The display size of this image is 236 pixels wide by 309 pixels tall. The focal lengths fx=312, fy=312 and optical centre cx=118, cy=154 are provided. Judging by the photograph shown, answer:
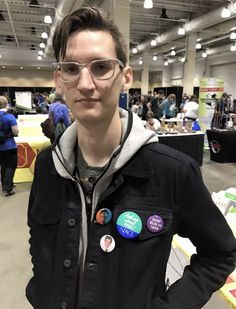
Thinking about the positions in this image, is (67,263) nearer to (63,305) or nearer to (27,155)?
(63,305)

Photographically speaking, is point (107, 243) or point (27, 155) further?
point (27, 155)

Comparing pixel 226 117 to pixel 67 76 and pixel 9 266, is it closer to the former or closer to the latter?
pixel 9 266

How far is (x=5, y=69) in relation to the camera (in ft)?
63.1

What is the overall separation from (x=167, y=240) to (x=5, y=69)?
67.0 ft

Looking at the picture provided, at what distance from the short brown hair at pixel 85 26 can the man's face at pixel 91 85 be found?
0.02m

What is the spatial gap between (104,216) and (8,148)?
13.8 feet

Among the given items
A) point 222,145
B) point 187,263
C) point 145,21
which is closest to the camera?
point 187,263

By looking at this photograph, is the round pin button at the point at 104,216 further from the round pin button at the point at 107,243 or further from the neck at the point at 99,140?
the neck at the point at 99,140

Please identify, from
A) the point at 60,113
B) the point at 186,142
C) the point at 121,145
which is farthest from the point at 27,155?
the point at 121,145

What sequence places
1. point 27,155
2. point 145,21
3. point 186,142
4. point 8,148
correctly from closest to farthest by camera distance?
point 8,148, point 27,155, point 186,142, point 145,21

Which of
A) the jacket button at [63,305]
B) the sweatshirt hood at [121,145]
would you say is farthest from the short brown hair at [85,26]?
the jacket button at [63,305]

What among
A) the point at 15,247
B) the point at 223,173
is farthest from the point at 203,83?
the point at 15,247

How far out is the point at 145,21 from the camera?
1120 centimetres

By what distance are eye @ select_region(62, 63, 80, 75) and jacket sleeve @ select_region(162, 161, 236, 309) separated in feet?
1.32
